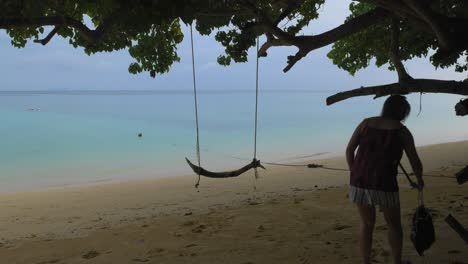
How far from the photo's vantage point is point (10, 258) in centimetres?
477

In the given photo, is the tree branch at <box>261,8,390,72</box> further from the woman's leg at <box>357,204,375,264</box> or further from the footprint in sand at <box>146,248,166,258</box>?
the footprint in sand at <box>146,248,166,258</box>

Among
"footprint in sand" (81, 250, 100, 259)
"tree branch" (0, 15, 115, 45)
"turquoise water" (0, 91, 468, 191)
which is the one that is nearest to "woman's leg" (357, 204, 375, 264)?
"footprint in sand" (81, 250, 100, 259)

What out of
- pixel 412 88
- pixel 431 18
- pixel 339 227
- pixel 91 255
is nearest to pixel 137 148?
pixel 91 255

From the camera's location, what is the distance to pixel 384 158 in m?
2.99

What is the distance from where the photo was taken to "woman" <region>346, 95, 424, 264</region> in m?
2.99

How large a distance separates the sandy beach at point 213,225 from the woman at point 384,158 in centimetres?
81

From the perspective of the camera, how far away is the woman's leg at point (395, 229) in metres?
3.06

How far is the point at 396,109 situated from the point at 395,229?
848 mm

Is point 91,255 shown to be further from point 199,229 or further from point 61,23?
point 61,23

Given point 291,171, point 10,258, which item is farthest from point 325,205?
point 291,171

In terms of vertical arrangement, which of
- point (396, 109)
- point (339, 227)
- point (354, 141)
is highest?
point (396, 109)

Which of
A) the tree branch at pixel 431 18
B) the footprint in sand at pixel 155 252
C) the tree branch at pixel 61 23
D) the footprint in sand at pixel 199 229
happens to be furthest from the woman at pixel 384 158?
the tree branch at pixel 61 23

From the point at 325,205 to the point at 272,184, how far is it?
3.36 metres

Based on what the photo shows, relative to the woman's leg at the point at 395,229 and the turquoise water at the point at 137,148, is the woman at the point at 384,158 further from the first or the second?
the turquoise water at the point at 137,148
